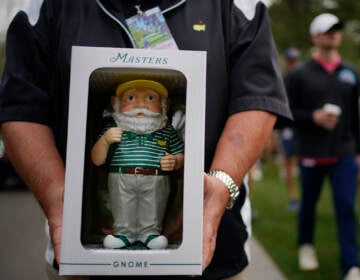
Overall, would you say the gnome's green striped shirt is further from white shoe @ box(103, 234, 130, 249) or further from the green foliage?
the green foliage

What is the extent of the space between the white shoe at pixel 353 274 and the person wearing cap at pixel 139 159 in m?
2.64

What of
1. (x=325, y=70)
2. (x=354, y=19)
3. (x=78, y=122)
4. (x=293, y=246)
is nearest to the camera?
(x=78, y=122)

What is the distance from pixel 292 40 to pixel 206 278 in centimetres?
2142

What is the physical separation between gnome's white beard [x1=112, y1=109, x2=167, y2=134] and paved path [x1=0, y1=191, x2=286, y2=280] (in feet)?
9.51

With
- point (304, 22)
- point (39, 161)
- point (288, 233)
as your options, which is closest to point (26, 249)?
point (288, 233)

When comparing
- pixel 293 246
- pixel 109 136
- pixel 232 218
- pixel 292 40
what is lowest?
pixel 293 246

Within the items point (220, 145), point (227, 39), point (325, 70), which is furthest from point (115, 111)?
point (325, 70)

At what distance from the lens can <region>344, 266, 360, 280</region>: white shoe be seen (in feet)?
10.9

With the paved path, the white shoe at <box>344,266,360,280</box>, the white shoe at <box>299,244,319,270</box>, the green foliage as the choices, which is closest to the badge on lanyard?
the white shoe at <box>344,266,360,280</box>

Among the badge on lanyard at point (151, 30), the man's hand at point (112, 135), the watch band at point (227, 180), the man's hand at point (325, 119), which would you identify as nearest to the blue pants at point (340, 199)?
the man's hand at point (325, 119)

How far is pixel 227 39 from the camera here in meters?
1.32

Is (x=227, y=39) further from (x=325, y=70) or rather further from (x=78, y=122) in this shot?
(x=325, y=70)

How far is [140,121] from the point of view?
3.46 feet

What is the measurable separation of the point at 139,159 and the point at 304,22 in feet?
73.7
